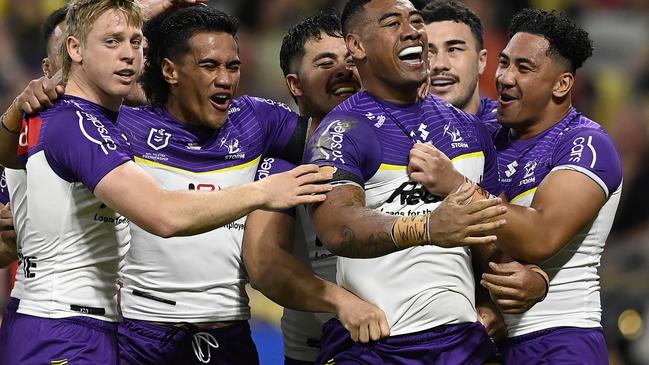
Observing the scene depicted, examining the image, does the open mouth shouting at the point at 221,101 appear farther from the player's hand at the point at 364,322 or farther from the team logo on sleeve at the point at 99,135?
the player's hand at the point at 364,322

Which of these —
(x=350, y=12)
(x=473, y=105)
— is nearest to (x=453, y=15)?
(x=473, y=105)

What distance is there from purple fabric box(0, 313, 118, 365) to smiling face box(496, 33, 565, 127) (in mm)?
2528

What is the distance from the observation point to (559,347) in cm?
584

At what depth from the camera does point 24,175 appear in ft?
19.1

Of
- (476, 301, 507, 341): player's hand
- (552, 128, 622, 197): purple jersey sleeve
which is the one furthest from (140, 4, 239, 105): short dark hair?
(476, 301, 507, 341): player's hand

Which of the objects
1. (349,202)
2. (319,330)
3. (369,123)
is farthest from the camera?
(319,330)

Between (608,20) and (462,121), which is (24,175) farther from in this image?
(608,20)

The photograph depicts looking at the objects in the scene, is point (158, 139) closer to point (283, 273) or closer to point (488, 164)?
point (283, 273)

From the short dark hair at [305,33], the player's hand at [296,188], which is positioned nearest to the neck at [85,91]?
the player's hand at [296,188]

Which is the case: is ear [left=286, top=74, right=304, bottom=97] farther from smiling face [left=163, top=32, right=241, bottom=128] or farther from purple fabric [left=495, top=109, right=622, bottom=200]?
purple fabric [left=495, top=109, right=622, bottom=200]

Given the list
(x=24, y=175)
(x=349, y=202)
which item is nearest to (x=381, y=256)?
(x=349, y=202)

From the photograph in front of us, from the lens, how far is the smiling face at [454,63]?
727 centimetres

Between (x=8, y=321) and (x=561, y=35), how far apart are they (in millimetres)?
3301

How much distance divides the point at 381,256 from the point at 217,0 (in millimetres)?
9490
